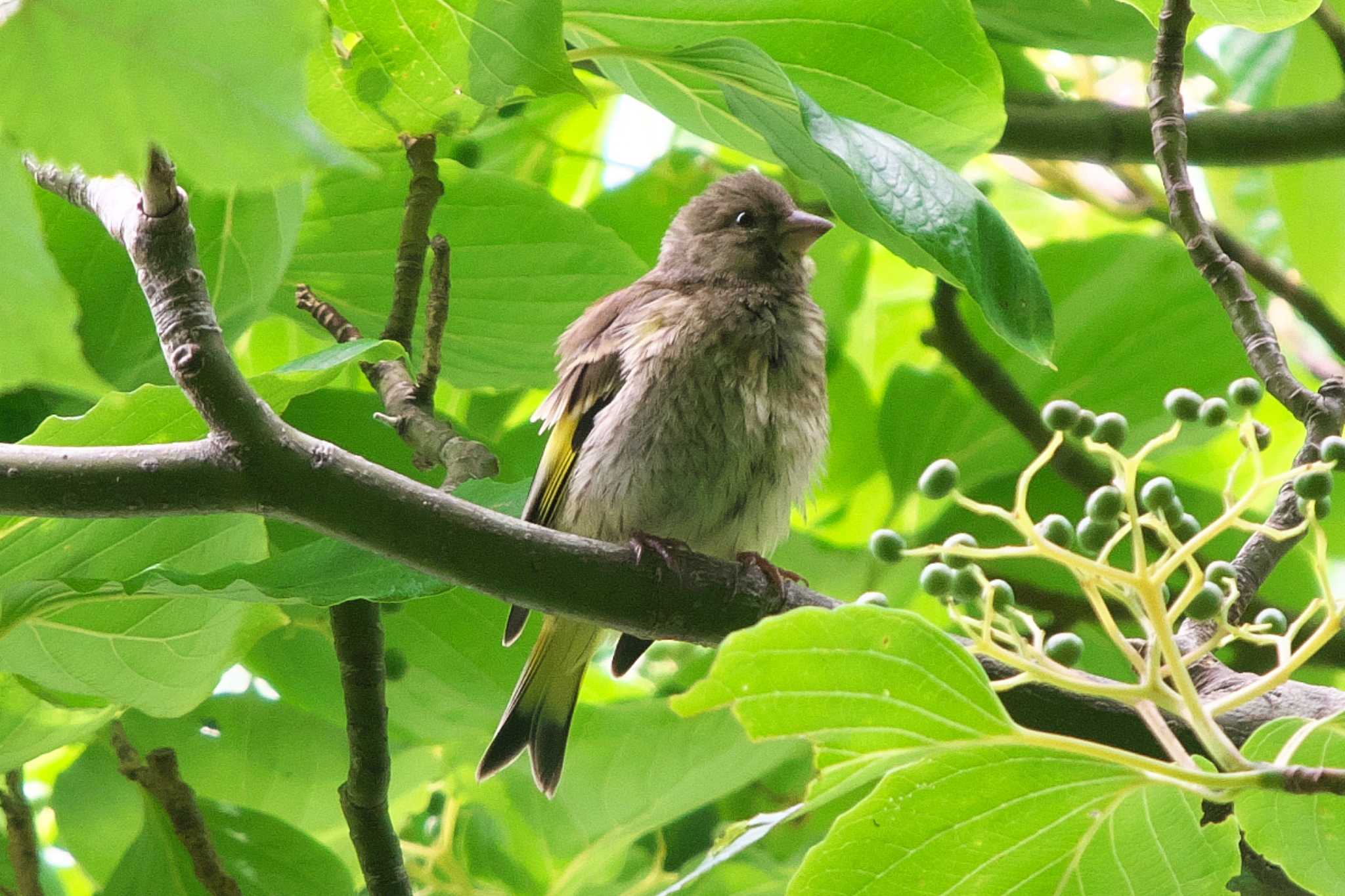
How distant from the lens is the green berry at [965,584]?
1.61 metres

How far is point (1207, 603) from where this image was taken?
1.59 metres

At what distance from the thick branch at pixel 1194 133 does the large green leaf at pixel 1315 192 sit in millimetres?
63

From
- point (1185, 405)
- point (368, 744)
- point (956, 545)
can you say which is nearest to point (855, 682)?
point (956, 545)

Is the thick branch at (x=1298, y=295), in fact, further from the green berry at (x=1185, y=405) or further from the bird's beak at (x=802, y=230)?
the green berry at (x=1185, y=405)

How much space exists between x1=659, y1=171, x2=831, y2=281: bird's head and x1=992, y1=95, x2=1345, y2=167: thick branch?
564mm

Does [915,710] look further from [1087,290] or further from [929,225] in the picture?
[1087,290]

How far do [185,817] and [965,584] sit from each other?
5.49 feet

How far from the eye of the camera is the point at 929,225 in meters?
1.76

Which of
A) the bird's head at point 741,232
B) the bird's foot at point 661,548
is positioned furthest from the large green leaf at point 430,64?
the bird's head at point 741,232

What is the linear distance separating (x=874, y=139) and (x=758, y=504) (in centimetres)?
144

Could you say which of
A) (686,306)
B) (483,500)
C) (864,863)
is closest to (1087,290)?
(686,306)

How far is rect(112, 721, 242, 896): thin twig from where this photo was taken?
8.57 feet

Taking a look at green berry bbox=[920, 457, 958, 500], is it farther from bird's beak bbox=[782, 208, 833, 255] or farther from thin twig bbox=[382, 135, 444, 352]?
bird's beak bbox=[782, 208, 833, 255]

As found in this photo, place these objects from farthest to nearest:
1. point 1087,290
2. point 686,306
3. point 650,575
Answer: point 1087,290
point 686,306
point 650,575
